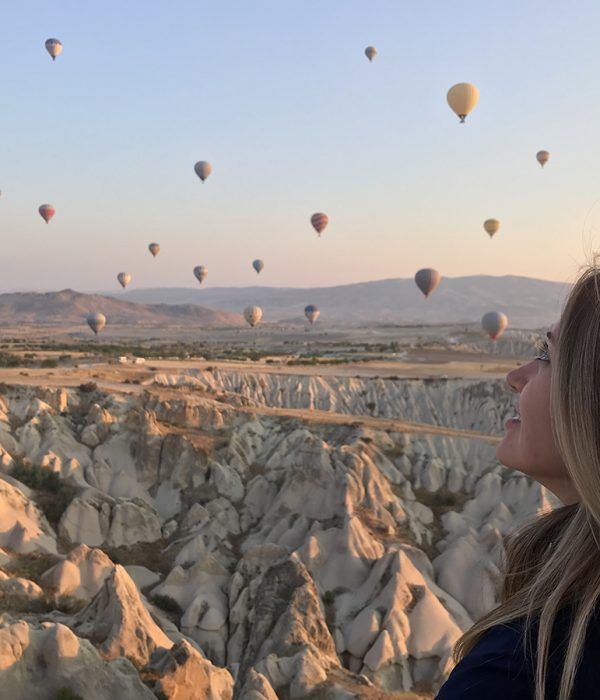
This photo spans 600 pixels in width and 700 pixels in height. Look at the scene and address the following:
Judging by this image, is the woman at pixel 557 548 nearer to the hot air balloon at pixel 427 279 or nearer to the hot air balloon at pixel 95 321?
the hot air balloon at pixel 427 279

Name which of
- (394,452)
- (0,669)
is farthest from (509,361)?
(0,669)

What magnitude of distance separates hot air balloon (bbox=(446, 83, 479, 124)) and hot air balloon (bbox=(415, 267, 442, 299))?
18138mm

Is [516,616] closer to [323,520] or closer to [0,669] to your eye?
[0,669]

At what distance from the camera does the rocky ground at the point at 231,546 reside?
48.4ft

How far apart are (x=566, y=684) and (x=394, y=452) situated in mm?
37543

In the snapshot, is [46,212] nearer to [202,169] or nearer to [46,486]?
[202,169]

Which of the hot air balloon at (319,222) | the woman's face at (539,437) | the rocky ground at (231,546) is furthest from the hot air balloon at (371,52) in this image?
the woman's face at (539,437)

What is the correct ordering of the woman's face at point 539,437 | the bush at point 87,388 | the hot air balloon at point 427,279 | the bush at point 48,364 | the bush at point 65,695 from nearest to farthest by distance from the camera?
the woman's face at point 539,437 → the bush at point 65,695 → the bush at point 87,388 → the bush at point 48,364 → the hot air balloon at point 427,279

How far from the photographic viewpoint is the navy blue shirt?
5.34 ft

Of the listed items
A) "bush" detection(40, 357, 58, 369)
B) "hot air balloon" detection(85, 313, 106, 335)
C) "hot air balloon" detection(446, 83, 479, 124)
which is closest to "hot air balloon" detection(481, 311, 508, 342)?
"hot air balloon" detection(446, 83, 479, 124)

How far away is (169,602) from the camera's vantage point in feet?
80.3

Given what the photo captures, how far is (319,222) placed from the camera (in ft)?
244

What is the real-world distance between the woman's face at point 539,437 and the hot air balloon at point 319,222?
73265mm

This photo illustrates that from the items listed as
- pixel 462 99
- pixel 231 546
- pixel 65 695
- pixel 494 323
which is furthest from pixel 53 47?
pixel 65 695
